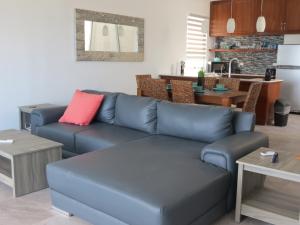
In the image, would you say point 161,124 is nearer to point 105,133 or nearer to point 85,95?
point 105,133

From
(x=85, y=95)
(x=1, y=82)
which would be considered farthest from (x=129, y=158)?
(x=1, y=82)

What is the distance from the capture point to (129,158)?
2594 millimetres

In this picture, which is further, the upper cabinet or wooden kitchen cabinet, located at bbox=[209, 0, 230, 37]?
wooden kitchen cabinet, located at bbox=[209, 0, 230, 37]

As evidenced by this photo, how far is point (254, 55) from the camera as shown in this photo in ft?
25.7

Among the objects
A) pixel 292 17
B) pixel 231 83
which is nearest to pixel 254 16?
pixel 292 17

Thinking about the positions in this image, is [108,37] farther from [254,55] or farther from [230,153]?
[230,153]

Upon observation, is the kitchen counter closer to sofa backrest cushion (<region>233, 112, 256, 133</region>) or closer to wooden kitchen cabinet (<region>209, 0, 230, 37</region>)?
wooden kitchen cabinet (<region>209, 0, 230, 37</region>)

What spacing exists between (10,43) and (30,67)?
1.42 ft

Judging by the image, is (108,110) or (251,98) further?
(251,98)

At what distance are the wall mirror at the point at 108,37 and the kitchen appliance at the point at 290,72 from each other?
2986 millimetres

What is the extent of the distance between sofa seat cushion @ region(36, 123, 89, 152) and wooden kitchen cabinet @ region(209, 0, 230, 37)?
5.39 meters

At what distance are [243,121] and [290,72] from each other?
14.6 ft

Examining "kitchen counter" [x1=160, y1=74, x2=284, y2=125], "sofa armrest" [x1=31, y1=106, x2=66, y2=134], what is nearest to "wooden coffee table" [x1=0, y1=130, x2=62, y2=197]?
"sofa armrest" [x1=31, y1=106, x2=66, y2=134]

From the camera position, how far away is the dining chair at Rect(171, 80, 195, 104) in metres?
4.64
